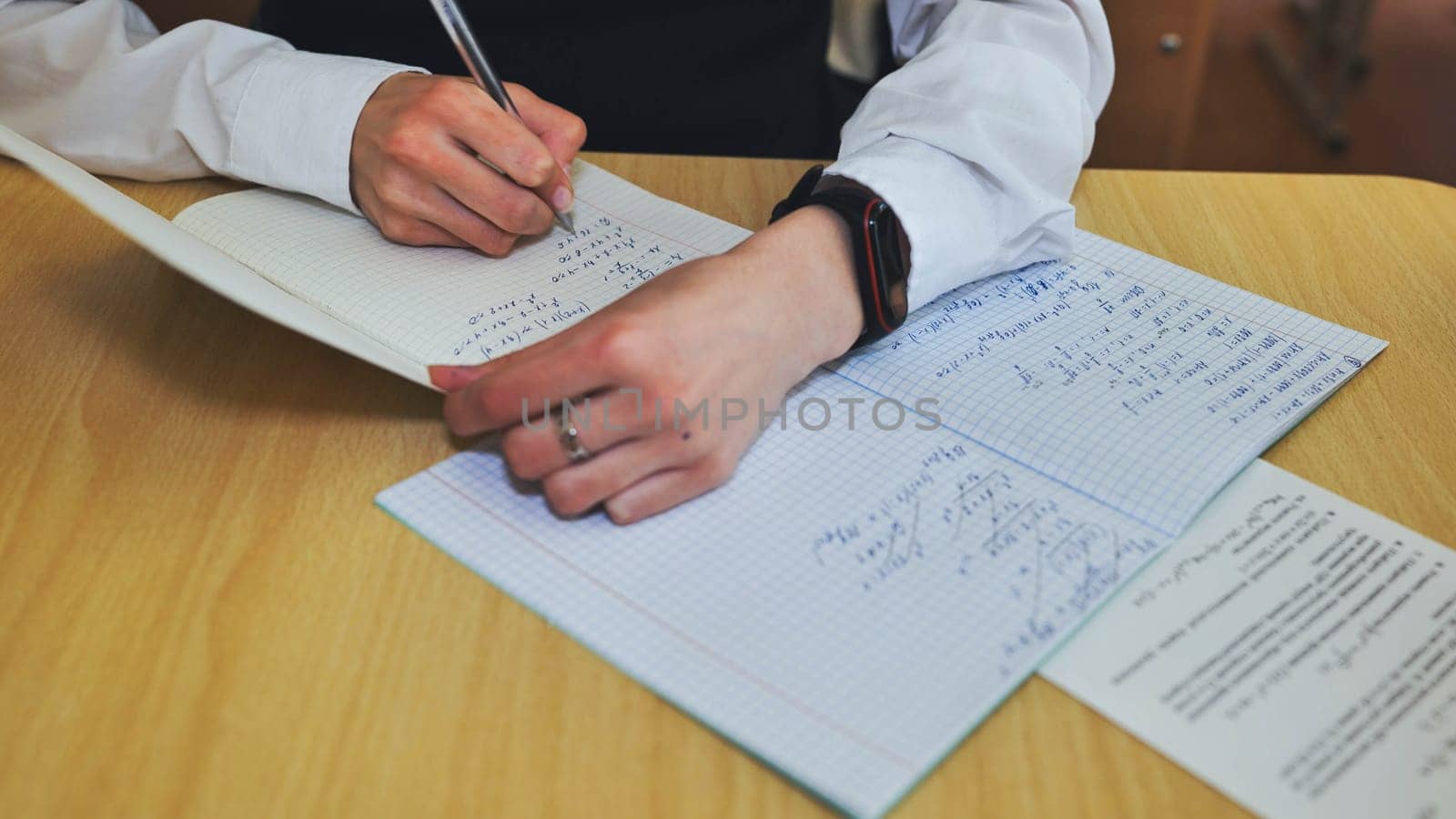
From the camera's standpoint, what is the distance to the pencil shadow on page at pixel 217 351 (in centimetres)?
71

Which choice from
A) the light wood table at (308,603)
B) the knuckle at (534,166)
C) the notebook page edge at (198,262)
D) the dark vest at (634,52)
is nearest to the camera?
the light wood table at (308,603)

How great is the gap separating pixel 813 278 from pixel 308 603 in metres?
0.35

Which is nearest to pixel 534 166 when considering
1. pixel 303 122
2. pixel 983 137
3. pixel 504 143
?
pixel 504 143

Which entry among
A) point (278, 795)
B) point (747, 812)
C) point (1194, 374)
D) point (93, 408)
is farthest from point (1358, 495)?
point (93, 408)

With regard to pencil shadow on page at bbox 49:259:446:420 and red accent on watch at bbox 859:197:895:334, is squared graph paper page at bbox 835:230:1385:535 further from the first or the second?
pencil shadow on page at bbox 49:259:446:420

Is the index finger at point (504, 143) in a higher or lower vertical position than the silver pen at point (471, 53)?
lower

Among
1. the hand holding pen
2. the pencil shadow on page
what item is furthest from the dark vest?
the pencil shadow on page

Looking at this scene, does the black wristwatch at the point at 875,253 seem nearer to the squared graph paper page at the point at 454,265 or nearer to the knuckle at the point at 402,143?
the squared graph paper page at the point at 454,265

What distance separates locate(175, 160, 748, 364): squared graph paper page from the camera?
2.45ft

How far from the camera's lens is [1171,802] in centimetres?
49

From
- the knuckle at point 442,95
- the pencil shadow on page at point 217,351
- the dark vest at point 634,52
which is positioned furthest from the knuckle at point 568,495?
the dark vest at point 634,52

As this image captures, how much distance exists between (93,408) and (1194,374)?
26.9 inches

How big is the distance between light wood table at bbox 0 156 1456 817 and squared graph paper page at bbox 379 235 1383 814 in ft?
0.06

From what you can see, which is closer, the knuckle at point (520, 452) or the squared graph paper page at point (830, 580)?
the squared graph paper page at point (830, 580)
